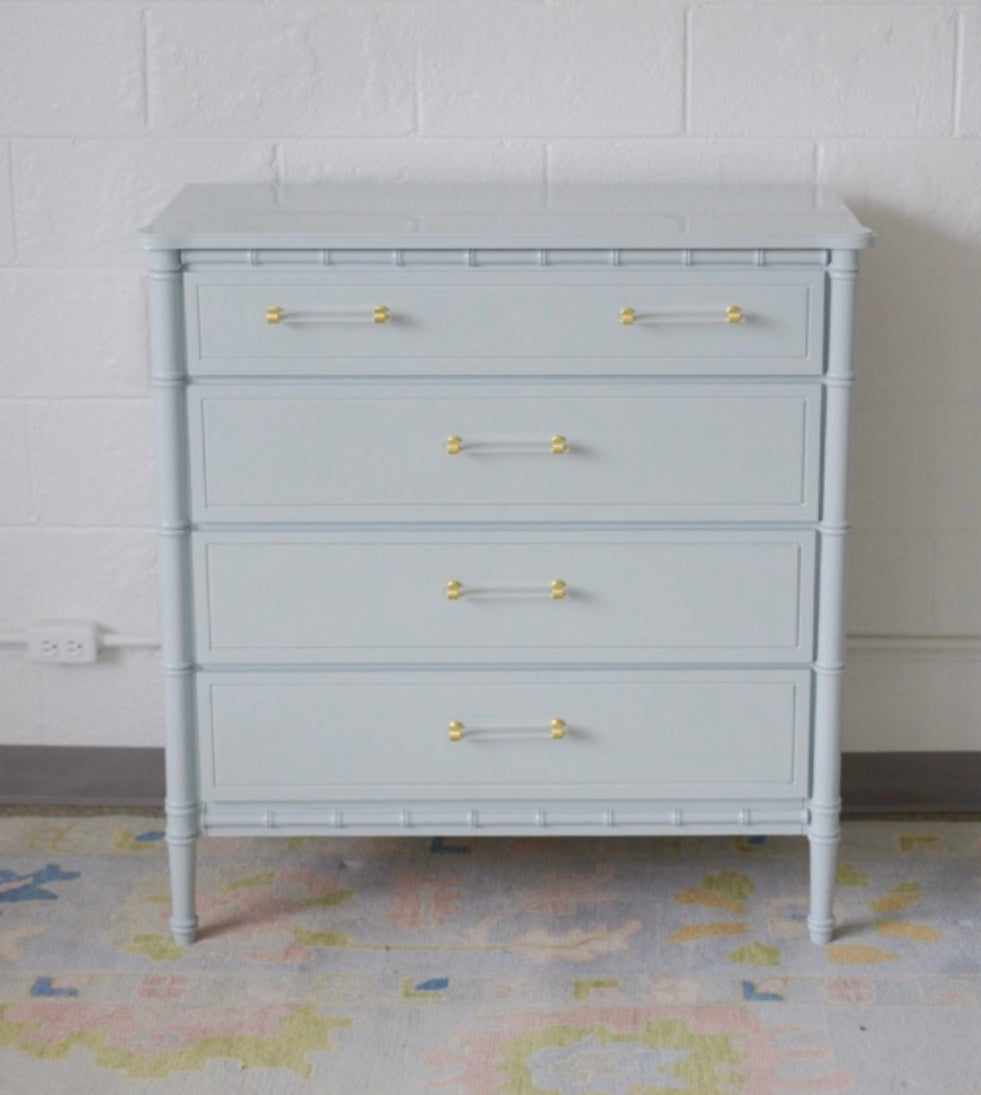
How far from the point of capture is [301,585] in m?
2.70

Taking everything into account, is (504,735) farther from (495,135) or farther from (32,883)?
(495,135)

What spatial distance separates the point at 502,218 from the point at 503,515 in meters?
0.41

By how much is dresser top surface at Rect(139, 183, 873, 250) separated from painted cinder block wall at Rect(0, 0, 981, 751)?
0.26 feet

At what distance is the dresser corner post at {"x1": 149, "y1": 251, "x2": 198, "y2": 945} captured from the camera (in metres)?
2.60

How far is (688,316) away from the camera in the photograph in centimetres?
261

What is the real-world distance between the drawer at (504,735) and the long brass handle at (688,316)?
49 cm

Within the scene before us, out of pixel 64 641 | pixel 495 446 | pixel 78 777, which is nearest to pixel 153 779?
pixel 78 777

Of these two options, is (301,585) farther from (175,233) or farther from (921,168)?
(921,168)

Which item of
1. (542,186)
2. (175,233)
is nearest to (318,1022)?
(175,233)

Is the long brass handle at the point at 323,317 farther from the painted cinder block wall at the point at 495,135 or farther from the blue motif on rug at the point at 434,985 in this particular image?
the blue motif on rug at the point at 434,985

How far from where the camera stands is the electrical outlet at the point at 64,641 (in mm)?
3256

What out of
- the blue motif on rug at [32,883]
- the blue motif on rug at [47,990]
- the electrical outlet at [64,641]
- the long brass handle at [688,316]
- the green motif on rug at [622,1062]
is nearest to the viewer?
the green motif on rug at [622,1062]

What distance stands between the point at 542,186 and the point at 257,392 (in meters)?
0.68

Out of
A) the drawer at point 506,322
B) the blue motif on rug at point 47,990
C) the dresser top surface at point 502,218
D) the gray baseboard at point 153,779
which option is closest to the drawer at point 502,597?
the drawer at point 506,322
